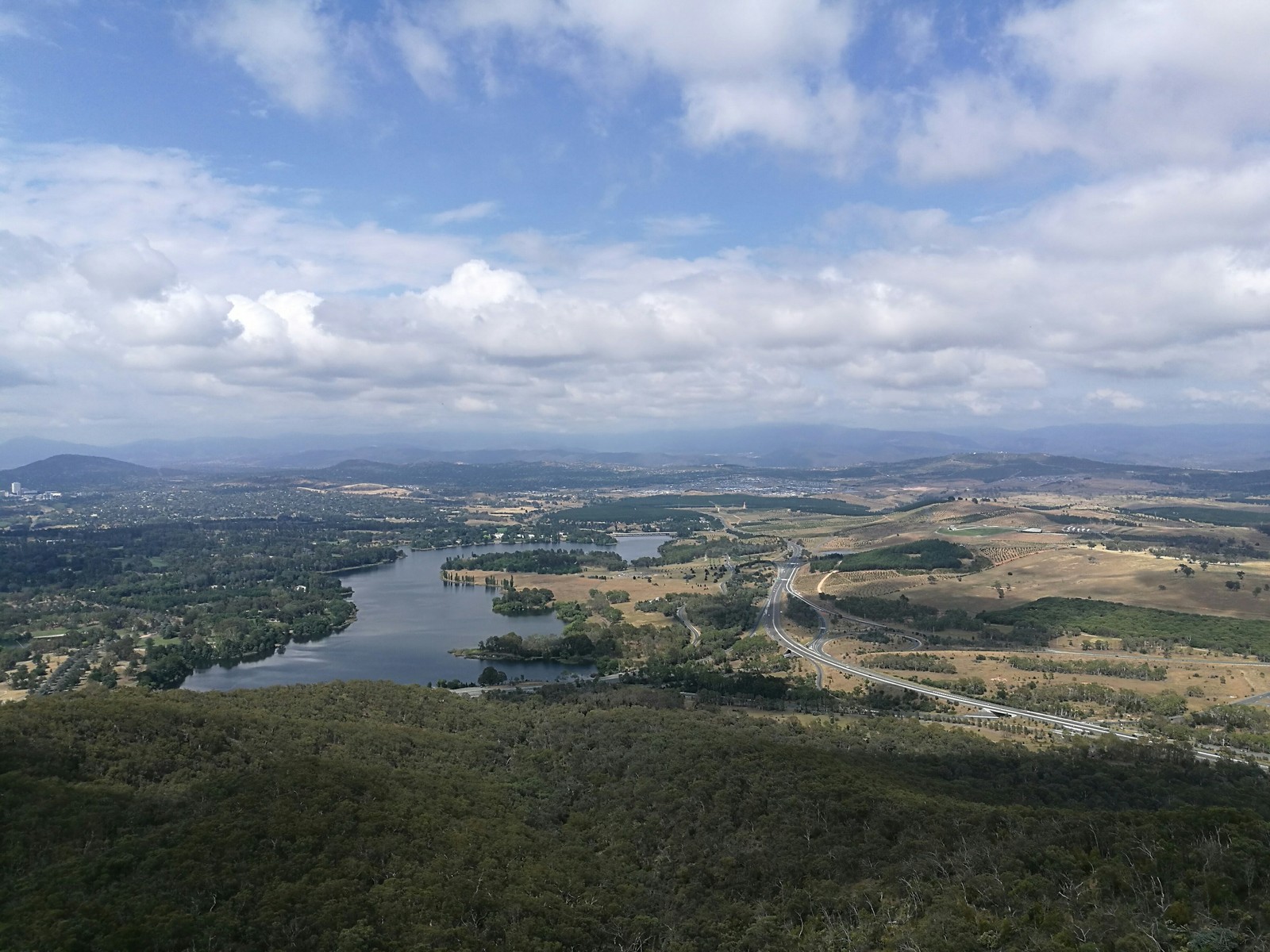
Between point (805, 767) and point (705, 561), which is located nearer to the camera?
point (805, 767)

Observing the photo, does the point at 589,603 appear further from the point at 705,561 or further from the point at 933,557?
the point at 933,557

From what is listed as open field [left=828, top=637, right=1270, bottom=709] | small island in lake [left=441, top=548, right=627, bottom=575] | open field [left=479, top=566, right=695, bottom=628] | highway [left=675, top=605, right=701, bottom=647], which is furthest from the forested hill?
small island in lake [left=441, top=548, right=627, bottom=575]

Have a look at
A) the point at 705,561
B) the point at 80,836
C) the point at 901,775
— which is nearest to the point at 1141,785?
the point at 901,775

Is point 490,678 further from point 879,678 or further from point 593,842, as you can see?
point 593,842

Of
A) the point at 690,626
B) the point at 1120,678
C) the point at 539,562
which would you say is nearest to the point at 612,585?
the point at 539,562

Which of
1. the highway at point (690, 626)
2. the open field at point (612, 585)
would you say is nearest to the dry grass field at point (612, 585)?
the open field at point (612, 585)

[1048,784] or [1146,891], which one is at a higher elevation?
[1146,891]
